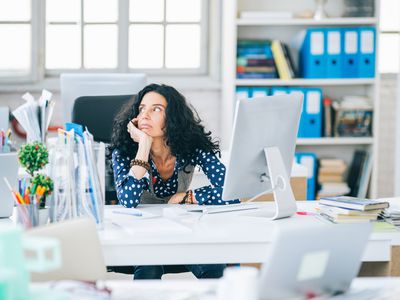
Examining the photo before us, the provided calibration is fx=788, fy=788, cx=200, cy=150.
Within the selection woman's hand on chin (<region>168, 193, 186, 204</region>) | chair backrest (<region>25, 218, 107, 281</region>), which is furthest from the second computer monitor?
chair backrest (<region>25, 218, 107, 281</region>)

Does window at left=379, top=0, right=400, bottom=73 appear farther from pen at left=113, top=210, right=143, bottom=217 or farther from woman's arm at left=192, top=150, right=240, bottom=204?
pen at left=113, top=210, right=143, bottom=217

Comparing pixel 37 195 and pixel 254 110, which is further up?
pixel 254 110

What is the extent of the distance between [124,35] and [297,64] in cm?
122

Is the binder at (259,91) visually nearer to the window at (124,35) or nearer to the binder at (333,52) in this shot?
the binder at (333,52)

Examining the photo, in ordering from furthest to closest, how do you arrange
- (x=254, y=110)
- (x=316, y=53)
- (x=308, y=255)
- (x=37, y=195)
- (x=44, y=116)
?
(x=316, y=53), (x=44, y=116), (x=254, y=110), (x=37, y=195), (x=308, y=255)

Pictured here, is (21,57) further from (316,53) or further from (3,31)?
(316,53)

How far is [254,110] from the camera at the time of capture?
2613 millimetres

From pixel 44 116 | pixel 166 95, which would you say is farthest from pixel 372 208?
pixel 44 116

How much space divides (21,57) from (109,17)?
2.18ft

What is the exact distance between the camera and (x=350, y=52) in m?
5.14

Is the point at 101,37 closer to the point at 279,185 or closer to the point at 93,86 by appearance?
the point at 93,86

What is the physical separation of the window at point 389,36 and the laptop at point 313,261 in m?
4.11

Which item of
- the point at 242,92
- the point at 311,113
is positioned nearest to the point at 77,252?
the point at 242,92

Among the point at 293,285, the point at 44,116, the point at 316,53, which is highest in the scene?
the point at 316,53
